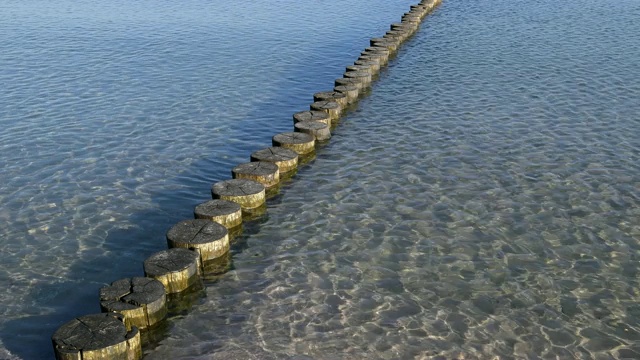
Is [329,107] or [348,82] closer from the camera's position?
[329,107]

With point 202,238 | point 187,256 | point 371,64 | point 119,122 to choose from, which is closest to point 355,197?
point 202,238

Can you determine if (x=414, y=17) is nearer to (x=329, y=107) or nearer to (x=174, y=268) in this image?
(x=329, y=107)

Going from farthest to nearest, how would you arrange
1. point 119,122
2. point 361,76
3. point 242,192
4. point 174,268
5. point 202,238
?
point 361,76 < point 119,122 < point 242,192 < point 202,238 < point 174,268

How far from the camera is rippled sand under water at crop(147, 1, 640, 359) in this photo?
9344mm

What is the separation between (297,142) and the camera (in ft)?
50.6

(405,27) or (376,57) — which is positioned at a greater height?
(405,27)

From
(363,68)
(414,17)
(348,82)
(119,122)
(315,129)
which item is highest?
(414,17)

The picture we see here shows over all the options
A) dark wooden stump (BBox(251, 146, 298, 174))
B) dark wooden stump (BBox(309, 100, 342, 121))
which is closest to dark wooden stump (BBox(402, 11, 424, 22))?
dark wooden stump (BBox(309, 100, 342, 121))

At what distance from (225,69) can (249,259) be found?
47.4 ft

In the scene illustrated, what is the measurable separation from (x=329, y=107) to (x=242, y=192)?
5.83 m

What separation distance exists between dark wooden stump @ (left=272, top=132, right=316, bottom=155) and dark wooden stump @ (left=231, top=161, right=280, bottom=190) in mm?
1481

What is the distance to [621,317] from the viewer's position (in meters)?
9.71

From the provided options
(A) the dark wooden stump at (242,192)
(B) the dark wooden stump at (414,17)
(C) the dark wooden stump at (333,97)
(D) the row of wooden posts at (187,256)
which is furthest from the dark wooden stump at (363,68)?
(B) the dark wooden stump at (414,17)

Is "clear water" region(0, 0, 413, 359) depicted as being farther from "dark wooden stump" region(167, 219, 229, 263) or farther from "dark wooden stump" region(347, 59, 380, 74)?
"dark wooden stump" region(347, 59, 380, 74)
